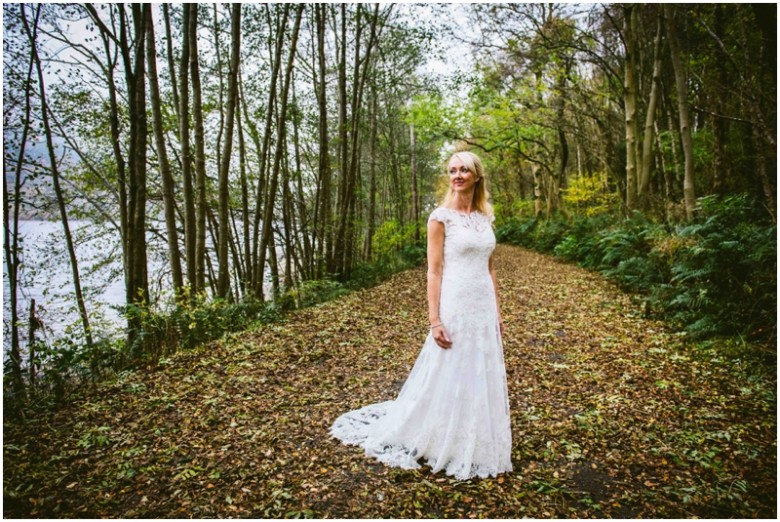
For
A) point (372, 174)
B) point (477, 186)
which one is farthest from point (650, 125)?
point (477, 186)

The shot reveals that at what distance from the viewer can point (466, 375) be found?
3043mm

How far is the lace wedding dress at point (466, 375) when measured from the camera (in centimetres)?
301

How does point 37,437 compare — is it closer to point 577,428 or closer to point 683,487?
point 577,428

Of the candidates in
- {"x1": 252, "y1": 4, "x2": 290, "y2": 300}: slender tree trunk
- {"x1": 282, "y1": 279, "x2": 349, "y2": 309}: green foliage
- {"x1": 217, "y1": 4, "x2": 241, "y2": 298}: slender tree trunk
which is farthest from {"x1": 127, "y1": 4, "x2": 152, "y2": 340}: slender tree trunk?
{"x1": 282, "y1": 279, "x2": 349, "y2": 309}: green foliage

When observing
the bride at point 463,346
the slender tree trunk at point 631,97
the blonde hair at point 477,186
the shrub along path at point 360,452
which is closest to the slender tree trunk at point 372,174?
the slender tree trunk at point 631,97

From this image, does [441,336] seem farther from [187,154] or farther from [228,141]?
[228,141]

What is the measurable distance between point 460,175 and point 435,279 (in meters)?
0.78

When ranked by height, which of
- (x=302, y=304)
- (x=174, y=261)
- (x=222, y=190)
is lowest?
(x=302, y=304)

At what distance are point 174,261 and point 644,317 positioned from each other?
8.66m

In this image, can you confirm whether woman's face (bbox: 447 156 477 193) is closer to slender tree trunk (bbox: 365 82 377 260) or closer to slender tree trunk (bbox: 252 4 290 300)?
slender tree trunk (bbox: 252 4 290 300)

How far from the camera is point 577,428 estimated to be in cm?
368

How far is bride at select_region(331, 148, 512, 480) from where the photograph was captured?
300cm

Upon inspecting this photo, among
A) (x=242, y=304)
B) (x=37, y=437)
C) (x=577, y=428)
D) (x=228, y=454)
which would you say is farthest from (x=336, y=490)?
(x=242, y=304)

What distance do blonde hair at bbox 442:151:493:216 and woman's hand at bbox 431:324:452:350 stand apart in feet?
2.99
